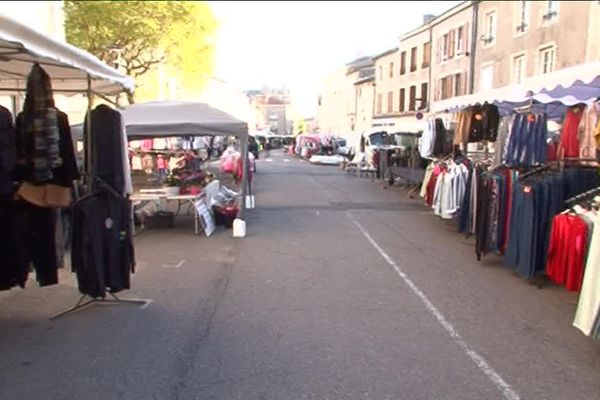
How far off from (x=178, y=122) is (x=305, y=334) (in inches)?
262

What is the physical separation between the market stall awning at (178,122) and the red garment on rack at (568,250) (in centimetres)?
640

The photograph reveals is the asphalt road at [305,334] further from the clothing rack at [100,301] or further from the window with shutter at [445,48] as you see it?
the window with shutter at [445,48]

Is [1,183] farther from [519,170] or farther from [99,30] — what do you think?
[99,30]

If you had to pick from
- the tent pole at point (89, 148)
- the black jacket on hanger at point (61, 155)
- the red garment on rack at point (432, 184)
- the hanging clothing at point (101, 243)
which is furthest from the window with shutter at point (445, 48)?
the black jacket on hanger at point (61, 155)

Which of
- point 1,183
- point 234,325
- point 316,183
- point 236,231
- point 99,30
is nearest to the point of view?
point 1,183

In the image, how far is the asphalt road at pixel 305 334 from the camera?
4254 millimetres

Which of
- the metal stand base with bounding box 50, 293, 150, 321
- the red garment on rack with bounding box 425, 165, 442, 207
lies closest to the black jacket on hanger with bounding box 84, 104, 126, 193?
the metal stand base with bounding box 50, 293, 150, 321

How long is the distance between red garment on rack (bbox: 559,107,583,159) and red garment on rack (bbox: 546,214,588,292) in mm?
1305

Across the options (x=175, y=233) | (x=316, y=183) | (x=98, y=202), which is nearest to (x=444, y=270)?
(x=98, y=202)

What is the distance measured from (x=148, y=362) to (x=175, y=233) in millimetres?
6893

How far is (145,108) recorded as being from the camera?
11625 millimetres

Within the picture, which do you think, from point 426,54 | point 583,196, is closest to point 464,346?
point 583,196

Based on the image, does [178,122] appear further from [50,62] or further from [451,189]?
[50,62]

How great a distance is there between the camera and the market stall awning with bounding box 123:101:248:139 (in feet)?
36.0
